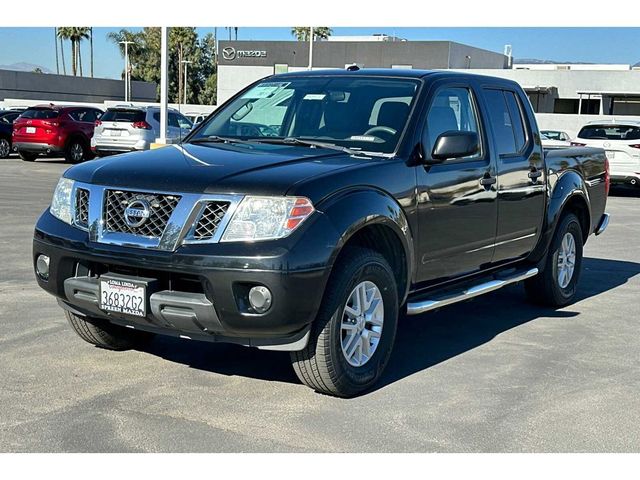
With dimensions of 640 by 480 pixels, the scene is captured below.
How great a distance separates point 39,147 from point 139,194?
21.3m

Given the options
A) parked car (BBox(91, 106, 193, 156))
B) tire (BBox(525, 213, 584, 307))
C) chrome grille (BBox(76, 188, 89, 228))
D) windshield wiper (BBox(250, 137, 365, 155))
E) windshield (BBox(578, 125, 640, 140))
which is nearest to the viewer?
chrome grille (BBox(76, 188, 89, 228))

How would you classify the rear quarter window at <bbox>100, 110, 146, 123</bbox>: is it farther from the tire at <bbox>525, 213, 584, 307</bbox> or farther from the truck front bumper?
the truck front bumper

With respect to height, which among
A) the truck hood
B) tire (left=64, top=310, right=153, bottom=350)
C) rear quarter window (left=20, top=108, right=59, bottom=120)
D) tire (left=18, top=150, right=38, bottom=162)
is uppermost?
the truck hood

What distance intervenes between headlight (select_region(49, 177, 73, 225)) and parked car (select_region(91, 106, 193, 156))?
1838 centimetres

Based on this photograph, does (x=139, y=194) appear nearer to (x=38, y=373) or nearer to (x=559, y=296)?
(x=38, y=373)

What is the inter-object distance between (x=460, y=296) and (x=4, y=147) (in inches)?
924

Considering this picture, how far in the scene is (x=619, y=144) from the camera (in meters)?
20.3

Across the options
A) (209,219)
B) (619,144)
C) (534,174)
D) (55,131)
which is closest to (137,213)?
(209,219)

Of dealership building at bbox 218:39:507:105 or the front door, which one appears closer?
the front door

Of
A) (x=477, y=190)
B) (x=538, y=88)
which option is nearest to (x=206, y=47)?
(x=538, y=88)

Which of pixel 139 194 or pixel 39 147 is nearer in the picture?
pixel 139 194

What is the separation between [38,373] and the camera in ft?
17.2

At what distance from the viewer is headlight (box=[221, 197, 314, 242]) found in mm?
4496

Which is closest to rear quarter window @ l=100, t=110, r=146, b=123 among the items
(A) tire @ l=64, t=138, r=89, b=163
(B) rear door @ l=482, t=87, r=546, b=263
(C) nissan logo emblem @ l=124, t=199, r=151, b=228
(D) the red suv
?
(D) the red suv
